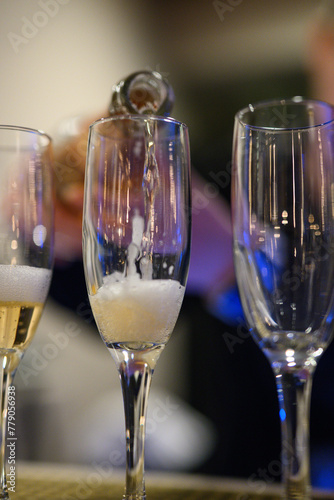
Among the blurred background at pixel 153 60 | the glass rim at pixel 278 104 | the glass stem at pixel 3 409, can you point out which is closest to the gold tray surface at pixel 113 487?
the glass stem at pixel 3 409

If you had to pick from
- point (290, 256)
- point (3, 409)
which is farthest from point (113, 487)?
point (290, 256)

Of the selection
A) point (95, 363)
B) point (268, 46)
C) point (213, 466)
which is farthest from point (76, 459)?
point (268, 46)

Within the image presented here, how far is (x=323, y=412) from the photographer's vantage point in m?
0.82

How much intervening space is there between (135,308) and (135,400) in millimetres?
41

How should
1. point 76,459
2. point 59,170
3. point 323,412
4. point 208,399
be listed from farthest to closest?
1. point 76,459
2. point 208,399
3. point 59,170
4. point 323,412

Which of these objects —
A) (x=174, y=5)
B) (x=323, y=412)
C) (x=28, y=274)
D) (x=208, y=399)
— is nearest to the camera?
(x=28, y=274)

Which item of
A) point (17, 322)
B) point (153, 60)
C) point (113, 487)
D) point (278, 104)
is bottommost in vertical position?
point (113, 487)

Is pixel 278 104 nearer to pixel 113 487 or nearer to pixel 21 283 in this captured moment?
pixel 21 283

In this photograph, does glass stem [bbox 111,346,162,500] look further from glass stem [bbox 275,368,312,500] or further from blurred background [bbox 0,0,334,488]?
blurred background [bbox 0,0,334,488]

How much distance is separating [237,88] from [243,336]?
1.12 meters

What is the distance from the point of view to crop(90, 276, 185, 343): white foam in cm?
25

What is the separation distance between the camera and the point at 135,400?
0.82ft

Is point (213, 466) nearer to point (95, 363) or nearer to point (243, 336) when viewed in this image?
point (243, 336)

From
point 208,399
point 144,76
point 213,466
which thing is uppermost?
point 144,76
